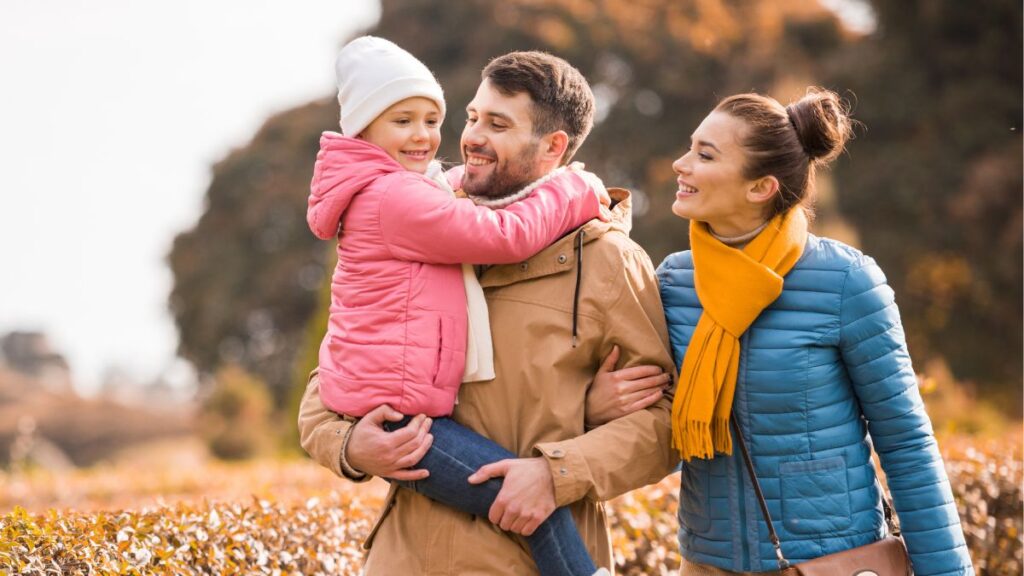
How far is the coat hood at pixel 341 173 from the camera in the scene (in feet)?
10.0

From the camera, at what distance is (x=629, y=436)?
299 centimetres

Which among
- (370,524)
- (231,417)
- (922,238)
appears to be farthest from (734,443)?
(922,238)

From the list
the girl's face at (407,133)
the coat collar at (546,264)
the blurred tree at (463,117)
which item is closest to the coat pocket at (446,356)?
the coat collar at (546,264)

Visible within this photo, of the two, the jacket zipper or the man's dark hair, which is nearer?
the jacket zipper

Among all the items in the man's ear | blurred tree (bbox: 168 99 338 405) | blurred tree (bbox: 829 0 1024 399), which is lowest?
blurred tree (bbox: 168 99 338 405)

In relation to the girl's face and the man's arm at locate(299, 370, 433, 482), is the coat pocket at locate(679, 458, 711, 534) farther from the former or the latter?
the girl's face

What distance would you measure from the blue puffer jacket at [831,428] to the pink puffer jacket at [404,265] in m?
0.69

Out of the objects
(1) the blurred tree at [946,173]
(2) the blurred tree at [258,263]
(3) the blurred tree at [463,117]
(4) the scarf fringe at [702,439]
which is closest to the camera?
(4) the scarf fringe at [702,439]

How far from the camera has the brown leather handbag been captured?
289cm

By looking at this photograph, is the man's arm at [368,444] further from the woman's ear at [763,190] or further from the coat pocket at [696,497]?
the woman's ear at [763,190]

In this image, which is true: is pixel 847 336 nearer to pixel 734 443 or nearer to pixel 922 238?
pixel 734 443

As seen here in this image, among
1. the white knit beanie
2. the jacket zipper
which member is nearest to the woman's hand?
the jacket zipper

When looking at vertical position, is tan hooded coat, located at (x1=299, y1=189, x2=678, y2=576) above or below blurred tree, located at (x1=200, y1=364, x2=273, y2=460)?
above

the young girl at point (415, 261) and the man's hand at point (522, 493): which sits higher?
the young girl at point (415, 261)
